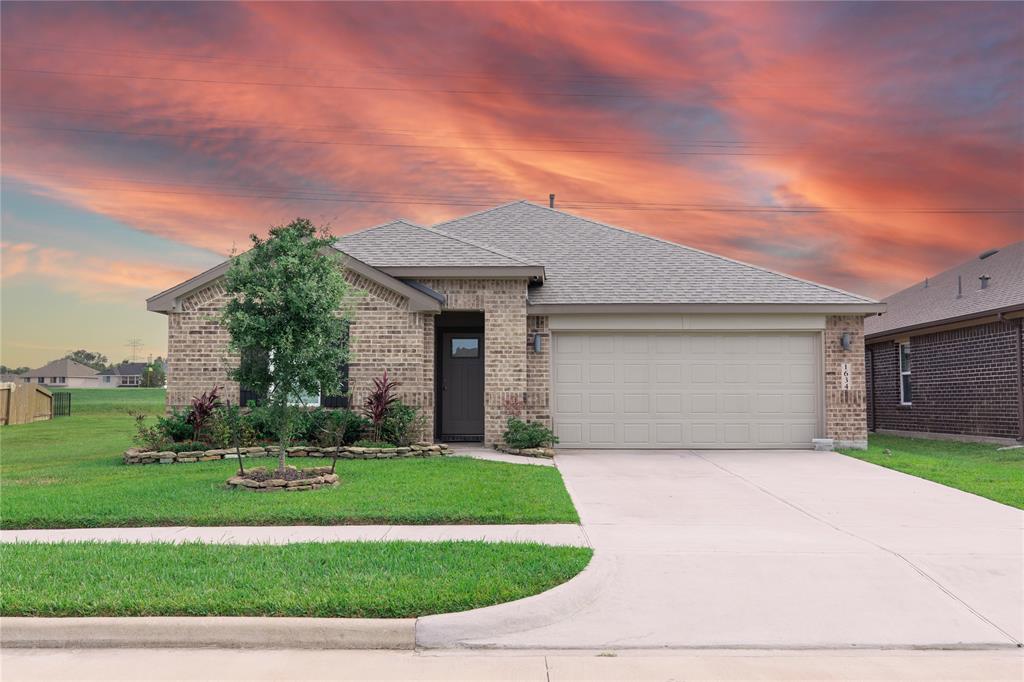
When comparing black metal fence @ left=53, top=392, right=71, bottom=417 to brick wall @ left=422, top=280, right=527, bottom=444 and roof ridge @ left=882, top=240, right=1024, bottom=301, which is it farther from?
roof ridge @ left=882, top=240, right=1024, bottom=301

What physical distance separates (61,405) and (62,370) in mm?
81228

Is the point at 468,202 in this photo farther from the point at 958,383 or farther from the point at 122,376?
the point at 122,376

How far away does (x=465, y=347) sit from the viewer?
17531mm

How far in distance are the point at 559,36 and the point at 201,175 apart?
10388 mm

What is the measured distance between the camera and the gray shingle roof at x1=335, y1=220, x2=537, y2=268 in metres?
15.8

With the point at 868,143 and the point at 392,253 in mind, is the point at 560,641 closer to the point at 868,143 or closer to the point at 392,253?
the point at 392,253

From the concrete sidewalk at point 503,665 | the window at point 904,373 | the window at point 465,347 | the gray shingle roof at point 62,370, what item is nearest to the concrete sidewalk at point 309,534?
the concrete sidewalk at point 503,665

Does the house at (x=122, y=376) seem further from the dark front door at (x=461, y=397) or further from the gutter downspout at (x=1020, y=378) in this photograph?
the gutter downspout at (x=1020, y=378)

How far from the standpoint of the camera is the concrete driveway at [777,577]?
508 cm

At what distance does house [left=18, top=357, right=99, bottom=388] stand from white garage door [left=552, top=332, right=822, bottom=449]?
104853mm

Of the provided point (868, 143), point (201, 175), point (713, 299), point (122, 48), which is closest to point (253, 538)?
point (713, 299)

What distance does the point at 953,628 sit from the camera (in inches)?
207

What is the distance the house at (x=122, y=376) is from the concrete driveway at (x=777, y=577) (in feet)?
381

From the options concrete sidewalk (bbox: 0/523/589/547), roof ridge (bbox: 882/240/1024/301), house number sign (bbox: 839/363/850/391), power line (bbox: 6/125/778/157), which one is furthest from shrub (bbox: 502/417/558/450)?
roof ridge (bbox: 882/240/1024/301)
